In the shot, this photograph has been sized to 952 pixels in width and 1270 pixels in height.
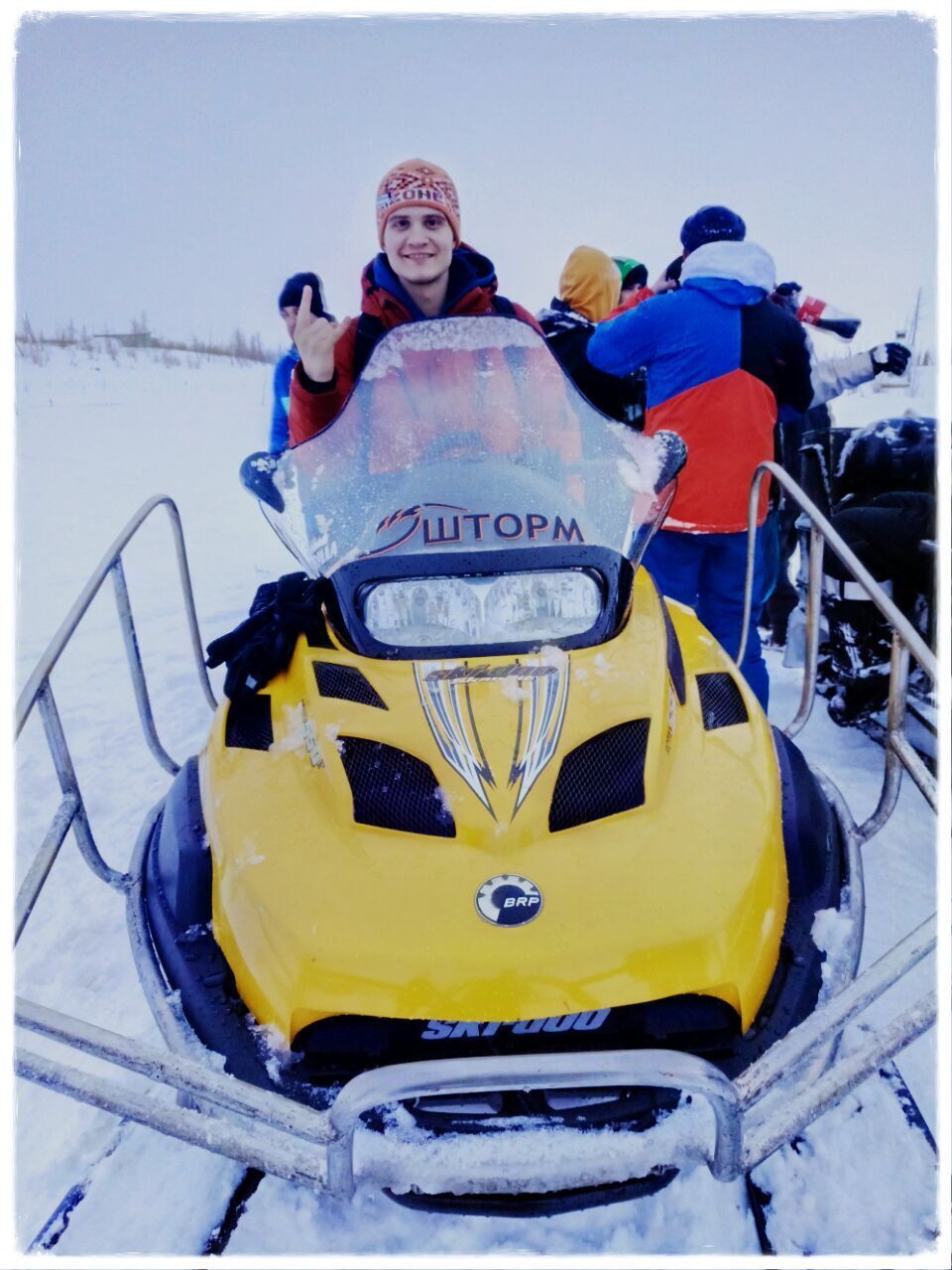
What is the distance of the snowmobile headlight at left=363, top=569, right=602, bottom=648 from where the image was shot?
170 cm

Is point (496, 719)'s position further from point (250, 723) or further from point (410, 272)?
point (410, 272)

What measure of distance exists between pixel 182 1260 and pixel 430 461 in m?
1.48

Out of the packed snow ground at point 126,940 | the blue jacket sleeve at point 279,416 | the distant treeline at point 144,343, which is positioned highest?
the distant treeline at point 144,343

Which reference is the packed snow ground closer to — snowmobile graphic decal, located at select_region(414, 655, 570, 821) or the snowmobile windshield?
the snowmobile windshield

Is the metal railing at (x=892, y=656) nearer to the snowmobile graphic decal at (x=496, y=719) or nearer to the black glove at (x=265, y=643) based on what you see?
the snowmobile graphic decal at (x=496, y=719)

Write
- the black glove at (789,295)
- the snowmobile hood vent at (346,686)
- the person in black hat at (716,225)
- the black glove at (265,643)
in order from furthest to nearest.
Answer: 1. the black glove at (789,295)
2. the person in black hat at (716,225)
3. the black glove at (265,643)
4. the snowmobile hood vent at (346,686)

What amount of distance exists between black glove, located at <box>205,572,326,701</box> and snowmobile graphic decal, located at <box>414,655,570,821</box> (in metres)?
0.33

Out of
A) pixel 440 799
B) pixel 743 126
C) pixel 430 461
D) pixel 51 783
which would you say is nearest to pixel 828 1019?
pixel 440 799

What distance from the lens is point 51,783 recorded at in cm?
301

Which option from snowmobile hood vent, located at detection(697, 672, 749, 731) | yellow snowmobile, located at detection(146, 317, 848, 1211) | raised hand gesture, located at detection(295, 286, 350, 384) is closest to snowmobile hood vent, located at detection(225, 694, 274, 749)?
yellow snowmobile, located at detection(146, 317, 848, 1211)

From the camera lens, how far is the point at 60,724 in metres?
2.04

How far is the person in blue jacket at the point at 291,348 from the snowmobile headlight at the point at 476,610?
18.7 inches

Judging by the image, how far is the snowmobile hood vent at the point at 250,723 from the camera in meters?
1.69

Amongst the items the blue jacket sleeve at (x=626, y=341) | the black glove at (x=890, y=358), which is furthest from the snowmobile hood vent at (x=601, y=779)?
the black glove at (x=890, y=358)
